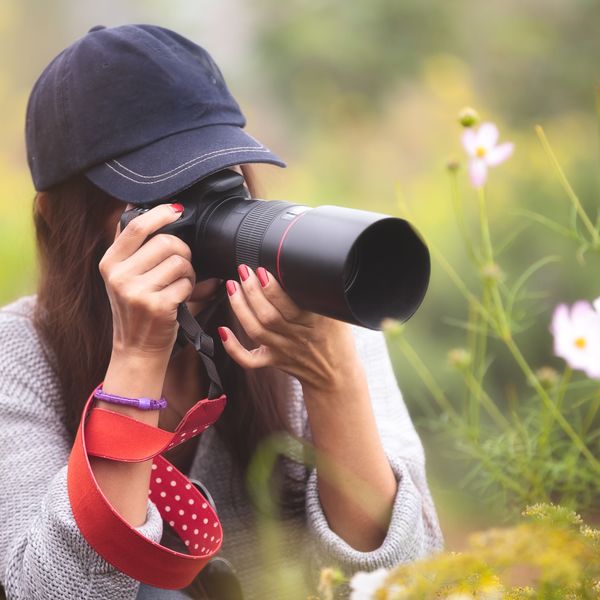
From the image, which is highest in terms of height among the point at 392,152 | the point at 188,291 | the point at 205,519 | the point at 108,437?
the point at 188,291

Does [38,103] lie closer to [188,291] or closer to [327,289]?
[188,291]

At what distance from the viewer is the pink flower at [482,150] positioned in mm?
1062

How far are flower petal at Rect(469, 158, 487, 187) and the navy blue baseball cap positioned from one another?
0.79ft

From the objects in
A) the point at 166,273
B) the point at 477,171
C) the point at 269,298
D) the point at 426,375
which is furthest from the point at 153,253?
the point at 426,375

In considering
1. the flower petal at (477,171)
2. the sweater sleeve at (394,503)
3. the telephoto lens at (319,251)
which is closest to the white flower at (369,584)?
the telephoto lens at (319,251)

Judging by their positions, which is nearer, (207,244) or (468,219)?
(207,244)

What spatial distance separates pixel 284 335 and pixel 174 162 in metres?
0.24

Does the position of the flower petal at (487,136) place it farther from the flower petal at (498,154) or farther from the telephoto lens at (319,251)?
the telephoto lens at (319,251)

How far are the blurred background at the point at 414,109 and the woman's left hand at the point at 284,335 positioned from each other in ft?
1.13

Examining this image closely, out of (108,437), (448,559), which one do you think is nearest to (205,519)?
(108,437)

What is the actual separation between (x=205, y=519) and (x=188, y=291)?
29 cm

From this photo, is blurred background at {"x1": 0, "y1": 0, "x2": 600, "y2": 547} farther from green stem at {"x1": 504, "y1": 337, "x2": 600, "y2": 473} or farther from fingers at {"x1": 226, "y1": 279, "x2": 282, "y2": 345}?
fingers at {"x1": 226, "y1": 279, "x2": 282, "y2": 345}

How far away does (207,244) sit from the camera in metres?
0.95

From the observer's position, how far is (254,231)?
0.89 metres
